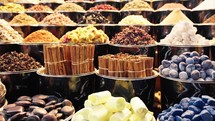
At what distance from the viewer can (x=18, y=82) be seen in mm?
2701

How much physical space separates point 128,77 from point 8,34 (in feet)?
5.47

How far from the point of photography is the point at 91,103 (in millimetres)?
1829

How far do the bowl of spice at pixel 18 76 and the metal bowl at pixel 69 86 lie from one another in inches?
6.2

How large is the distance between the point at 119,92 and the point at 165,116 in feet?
2.20

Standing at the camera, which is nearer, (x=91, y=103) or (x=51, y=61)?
(x=91, y=103)

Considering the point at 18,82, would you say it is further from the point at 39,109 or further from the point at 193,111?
the point at 193,111

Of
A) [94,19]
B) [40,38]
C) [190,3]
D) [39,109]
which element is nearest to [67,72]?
[39,109]

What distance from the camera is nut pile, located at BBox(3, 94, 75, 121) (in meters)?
1.97

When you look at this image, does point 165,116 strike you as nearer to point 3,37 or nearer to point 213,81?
point 213,81

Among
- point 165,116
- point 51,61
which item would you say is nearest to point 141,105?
point 165,116

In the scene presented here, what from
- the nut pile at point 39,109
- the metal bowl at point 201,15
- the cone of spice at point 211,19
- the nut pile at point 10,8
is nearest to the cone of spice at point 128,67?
the nut pile at point 39,109

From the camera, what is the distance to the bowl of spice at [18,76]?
8.77 feet

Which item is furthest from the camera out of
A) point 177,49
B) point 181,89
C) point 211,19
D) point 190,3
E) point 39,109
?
point 190,3

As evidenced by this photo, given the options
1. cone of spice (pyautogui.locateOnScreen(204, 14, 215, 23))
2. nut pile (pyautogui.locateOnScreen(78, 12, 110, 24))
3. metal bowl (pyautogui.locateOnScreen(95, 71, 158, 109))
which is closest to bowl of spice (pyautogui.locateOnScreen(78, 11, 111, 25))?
nut pile (pyautogui.locateOnScreen(78, 12, 110, 24))
